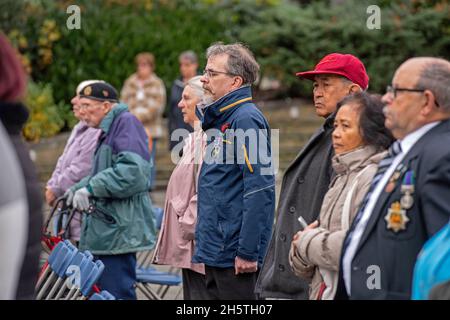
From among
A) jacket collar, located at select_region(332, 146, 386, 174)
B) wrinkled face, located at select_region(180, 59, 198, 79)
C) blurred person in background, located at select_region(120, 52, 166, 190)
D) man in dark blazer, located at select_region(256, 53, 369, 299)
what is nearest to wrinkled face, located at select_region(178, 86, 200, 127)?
man in dark blazer, located at select_region(256, 53, 369, 299)

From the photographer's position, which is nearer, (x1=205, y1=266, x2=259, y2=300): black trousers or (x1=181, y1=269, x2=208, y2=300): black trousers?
(x1=205, y1=266, x2=259, y2=300): black trousers

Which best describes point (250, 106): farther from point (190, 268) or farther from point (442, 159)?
point (442, 159)

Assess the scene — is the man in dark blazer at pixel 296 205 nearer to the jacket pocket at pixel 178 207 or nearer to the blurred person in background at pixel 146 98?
the jacket pocket at pixel 178 207

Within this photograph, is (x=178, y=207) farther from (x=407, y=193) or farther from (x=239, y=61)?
(x=407, y=193)

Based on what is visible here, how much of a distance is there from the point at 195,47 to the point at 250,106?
13.5m

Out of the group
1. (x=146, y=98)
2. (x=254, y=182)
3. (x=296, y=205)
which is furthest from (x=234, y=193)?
(x=146, y=98)

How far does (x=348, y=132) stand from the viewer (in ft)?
15.5

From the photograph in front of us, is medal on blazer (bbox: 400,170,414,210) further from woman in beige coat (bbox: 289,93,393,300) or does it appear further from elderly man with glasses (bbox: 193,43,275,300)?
elderly man with glasses (bbox: 193,43,275,300)

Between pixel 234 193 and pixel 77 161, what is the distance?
2094 mm

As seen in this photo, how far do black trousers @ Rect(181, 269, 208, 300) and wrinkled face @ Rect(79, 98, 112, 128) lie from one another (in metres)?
1.61

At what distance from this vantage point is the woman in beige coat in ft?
14.9

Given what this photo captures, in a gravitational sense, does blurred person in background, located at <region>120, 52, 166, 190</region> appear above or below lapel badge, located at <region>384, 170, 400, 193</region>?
below

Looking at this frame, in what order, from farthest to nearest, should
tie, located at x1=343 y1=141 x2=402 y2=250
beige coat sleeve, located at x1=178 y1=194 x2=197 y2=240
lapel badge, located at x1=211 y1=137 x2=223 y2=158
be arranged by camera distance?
beige coat sleeve, located at x1=178 y1=194 x2=197 y2=240, lapel badge, located at x1=211 y1=137 x2=223 y2=158, tie, located at x1=343 y1=141 x2=402 y2=250

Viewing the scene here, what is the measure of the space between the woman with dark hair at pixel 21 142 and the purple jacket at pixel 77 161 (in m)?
4.25
